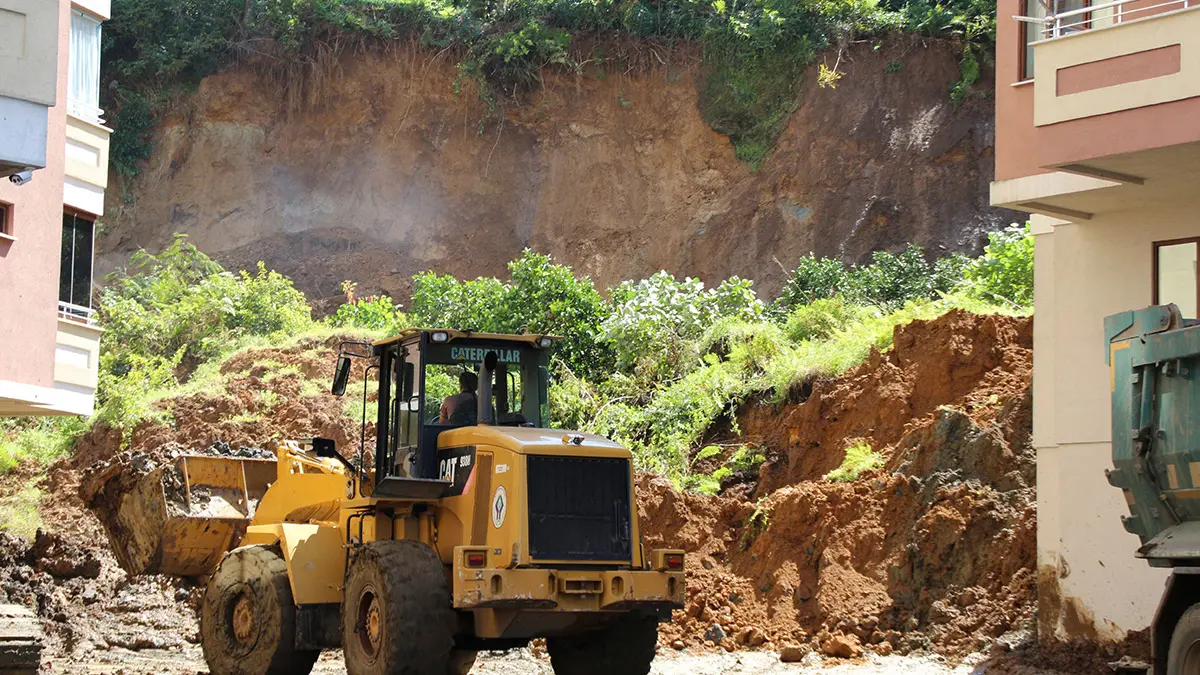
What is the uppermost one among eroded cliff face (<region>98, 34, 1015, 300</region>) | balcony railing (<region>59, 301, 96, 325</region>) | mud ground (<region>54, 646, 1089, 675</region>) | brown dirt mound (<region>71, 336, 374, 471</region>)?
eroded cliff face (<region>98, 34, 1015, 300</region>)

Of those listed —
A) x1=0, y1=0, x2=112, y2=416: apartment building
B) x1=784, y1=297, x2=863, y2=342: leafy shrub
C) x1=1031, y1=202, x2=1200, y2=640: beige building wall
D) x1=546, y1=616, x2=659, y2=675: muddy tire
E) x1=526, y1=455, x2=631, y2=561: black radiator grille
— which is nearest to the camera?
x1=526, y1=455, x2=631, y2=561: black radiator grille

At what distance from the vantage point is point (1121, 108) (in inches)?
540

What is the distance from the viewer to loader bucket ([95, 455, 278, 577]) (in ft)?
53.8

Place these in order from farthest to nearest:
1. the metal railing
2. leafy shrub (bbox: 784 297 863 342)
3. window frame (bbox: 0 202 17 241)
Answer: leafy shrub (bbox: 784 297 863 342) < window frame (bbox: 0 202 17 241) < the metal railing

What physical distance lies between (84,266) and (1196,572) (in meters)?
14.6

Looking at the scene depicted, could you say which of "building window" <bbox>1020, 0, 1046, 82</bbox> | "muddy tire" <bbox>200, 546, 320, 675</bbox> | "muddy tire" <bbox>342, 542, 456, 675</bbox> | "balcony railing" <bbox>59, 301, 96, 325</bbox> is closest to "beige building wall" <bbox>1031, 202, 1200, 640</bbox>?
"building window" <bbox>1020, 0, 1046, 82</bbox>

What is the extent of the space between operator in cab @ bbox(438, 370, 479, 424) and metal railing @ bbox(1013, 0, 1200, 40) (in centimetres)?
684

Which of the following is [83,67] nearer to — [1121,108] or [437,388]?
[437,388]

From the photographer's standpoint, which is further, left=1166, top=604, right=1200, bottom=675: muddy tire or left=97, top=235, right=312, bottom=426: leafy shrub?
left=97, top=235, right=312, bottom=426: leafy shrub

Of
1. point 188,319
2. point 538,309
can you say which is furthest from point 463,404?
point 188,319

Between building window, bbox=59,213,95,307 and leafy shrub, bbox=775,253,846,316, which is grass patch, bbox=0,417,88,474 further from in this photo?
leafy shrub, bbox=775,253,846,316

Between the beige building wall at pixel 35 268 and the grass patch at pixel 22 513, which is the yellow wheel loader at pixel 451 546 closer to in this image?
the beige building wall at pixel 35 268

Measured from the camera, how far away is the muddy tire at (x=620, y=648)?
13.1 metres

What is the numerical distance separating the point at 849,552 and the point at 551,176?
79.0 feet
